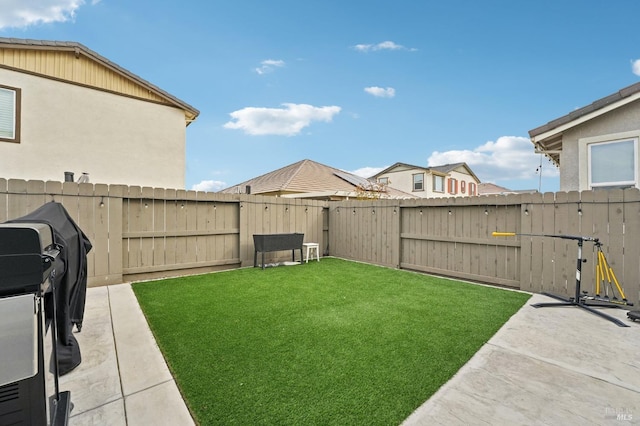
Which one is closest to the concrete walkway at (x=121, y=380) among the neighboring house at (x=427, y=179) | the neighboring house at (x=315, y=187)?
the neighboring house at (x=315, y=187)

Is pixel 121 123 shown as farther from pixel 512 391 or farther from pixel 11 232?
pixel 512 391

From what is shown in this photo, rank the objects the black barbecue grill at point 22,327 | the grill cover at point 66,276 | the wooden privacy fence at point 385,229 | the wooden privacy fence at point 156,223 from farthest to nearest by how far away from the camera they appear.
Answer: the wooden privacy fence at point 156,223
the wooden privacy fence at point 385,229
the grill cover at point 66,276
the black barbecue grill at point 22,327

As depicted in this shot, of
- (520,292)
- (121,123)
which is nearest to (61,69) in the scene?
(121,123)

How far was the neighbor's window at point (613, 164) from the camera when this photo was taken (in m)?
5.24

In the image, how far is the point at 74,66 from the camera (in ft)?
23.2

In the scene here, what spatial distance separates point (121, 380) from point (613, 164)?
8.08 metres

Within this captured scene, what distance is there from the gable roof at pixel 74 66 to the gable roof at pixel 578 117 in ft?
31.4

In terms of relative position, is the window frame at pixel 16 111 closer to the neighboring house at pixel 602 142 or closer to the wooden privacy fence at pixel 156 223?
the wooden privacy fence at pixel 156 223

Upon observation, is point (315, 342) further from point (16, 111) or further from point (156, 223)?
point (16, 111)

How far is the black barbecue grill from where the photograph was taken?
918mm

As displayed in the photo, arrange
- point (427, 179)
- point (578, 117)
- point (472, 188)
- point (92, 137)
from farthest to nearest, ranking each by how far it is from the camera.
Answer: point (472, 188) < point (427, 179) < point (92, 137) < point (578, 117)

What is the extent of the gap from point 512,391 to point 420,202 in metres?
4.59

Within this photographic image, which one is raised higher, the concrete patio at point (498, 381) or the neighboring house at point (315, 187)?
the neighboring house at point (315, 187)

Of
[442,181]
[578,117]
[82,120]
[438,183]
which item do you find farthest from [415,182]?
[82,120]
